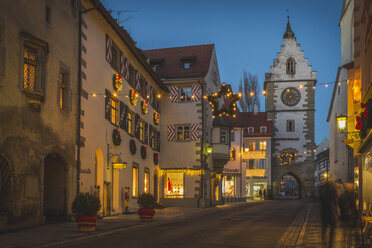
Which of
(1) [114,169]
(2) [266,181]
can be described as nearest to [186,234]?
(1) [114,169]

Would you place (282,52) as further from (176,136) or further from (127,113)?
(127,113)

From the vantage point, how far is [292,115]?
72688mm

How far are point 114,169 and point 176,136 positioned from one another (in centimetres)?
1365

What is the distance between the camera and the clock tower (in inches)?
2803

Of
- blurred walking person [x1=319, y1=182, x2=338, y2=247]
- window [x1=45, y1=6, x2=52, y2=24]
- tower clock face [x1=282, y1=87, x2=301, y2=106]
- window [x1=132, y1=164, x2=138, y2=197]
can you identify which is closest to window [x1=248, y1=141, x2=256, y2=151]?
tower clock face [x1=282, y1=87, x2=301, y2=106]

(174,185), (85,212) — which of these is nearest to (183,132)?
(174,185)

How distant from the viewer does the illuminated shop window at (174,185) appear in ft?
132

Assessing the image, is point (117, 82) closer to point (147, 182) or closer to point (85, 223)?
point (147, 182)

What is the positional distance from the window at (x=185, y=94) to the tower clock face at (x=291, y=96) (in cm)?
3568

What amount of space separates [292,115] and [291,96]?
2855mm

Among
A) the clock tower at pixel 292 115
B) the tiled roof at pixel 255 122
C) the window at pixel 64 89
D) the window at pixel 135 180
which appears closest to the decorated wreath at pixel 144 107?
the window at pixel 135 180

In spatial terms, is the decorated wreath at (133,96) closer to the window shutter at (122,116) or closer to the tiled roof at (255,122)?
the window shutter at (122,116)

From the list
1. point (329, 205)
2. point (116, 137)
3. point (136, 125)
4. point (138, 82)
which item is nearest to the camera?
point (329, 205)

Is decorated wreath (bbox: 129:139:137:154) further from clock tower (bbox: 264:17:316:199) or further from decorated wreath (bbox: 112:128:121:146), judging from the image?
clock tower (bbox: 264:17:316:199)
